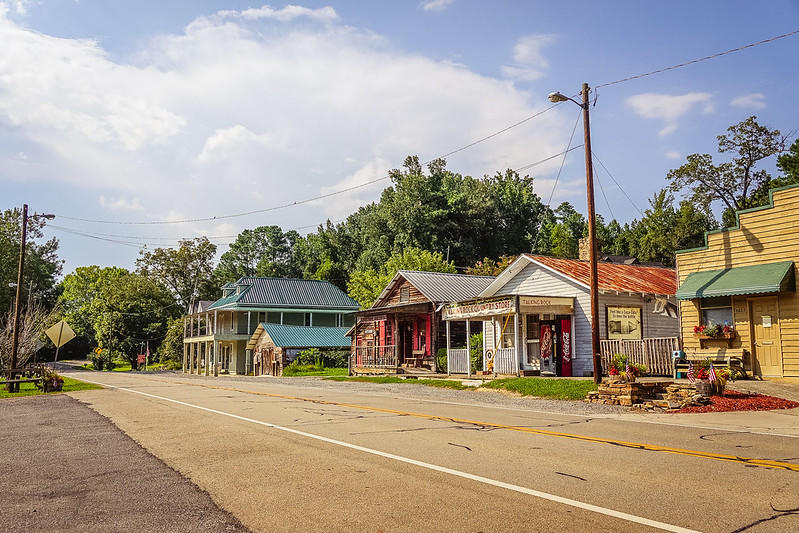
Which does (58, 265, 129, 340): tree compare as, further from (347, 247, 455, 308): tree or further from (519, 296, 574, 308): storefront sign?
(519, 296, 574, 308): storefront sign

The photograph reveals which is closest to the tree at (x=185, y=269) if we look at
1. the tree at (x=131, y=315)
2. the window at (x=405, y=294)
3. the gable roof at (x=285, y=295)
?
the tree at (x=131, y=315)

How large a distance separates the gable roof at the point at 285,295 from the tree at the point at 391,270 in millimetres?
1630

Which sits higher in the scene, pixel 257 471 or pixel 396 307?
pixel 396 307

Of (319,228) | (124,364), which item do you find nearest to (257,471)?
(319,228)

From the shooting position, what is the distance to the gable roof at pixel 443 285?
35438mm

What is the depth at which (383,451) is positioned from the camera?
29.9 feet

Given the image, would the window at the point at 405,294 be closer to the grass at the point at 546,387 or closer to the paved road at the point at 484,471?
the grass at the point at 546,387

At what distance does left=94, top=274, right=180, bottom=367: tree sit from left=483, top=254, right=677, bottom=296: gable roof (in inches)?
2483

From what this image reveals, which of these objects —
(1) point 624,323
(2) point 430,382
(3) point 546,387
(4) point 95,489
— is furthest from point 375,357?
(4) point 95,489

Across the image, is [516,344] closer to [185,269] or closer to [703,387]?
[703,387]

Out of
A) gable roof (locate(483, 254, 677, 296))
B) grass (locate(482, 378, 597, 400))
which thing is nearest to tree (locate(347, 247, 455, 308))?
gable roof (locate(483, 254, 677, 296))

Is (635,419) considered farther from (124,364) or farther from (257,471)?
(124,364)

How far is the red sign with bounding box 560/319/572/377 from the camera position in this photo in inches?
1038

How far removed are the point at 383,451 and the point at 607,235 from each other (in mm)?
66651
